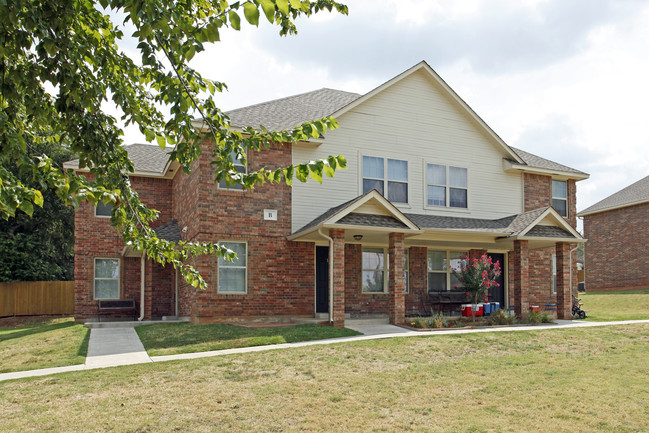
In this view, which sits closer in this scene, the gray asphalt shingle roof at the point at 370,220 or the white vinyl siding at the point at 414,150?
the gray asphalt shingle roof at the point at 370,220

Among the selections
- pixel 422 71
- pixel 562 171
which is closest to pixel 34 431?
pixel 422 71

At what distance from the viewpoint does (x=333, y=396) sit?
823 cm

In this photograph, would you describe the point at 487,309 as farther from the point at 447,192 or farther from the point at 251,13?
the point at 251,13

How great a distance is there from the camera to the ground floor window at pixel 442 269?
1988 centimetres

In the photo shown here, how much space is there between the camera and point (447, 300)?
62.6ft

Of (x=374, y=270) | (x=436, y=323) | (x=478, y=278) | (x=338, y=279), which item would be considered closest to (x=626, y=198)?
(x=478, y=278)

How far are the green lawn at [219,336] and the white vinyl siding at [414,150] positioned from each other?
4377 millimetres

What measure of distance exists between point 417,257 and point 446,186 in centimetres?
271

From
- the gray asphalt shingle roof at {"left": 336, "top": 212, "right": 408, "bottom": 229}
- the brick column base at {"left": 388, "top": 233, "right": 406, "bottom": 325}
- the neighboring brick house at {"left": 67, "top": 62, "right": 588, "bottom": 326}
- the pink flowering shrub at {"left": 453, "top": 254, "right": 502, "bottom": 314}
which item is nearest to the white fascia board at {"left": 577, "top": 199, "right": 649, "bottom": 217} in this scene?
the neighboring brick house at {"left": 67, "top": 62, "right": 588, "bottom": 326}

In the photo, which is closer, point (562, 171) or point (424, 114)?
point (424, 114)

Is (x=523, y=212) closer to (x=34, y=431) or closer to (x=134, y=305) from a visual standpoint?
(x=134, y=305)

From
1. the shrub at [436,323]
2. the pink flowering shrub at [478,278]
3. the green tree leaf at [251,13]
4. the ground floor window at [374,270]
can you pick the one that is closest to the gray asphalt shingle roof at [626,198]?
the pink flowering shrub at [478,278]

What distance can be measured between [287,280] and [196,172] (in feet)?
14.2

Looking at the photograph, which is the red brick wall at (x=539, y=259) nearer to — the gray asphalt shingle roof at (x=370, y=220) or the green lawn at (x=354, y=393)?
the gray asphalt shingle roof at (x=370, y=220)
